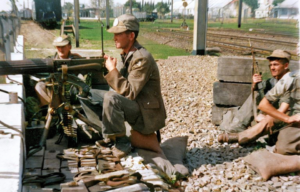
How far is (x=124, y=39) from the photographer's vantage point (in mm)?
4652

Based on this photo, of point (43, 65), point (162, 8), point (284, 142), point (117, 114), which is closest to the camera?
point (43, 65)

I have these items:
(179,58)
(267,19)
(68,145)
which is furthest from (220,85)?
(267,19)

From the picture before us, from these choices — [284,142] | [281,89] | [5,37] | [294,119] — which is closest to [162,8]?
[5,37]

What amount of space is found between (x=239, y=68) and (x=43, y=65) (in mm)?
3699

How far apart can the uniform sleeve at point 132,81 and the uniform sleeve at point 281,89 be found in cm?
202

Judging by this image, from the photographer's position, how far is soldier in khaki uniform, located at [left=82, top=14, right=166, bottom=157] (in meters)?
4.49

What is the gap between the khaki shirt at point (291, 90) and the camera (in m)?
5.33

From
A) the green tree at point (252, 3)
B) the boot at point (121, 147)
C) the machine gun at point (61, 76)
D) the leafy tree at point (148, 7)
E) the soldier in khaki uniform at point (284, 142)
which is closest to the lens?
the machine gun at point (61, 76)

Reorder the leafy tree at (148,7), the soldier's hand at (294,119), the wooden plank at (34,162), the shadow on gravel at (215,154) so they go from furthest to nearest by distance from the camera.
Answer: the leafy tree at (148,7) → the shadow on gravel at (215,154) → the soldier's hand at (294,119) → the wooden plank at (34,162)

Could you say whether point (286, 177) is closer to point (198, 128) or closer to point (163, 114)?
point (163, 114)

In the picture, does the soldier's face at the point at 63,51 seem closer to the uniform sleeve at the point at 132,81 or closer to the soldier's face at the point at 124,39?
the soldier's face at the point at 124,39

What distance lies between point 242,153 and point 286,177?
96cm

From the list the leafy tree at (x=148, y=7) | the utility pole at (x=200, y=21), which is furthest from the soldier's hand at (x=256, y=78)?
the leafy tree at (x=148, y=7)

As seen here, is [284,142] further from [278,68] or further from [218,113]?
[218,113]
